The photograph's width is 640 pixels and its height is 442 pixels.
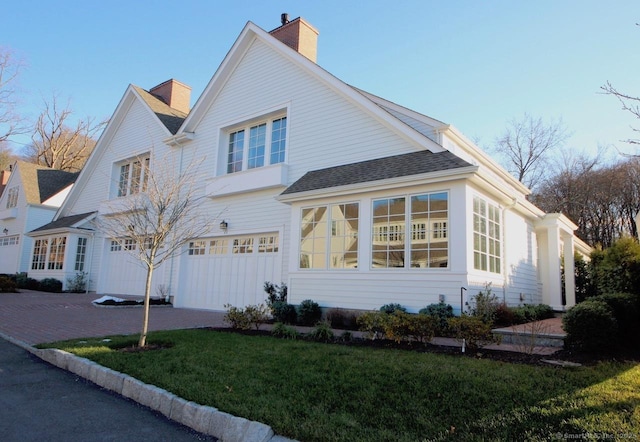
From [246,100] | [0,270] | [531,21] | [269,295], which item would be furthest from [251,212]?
[0,270]

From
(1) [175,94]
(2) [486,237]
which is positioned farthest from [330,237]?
(1) [175,94]

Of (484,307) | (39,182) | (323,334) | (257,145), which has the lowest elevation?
(323,334)

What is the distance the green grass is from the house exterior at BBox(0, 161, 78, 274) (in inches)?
965

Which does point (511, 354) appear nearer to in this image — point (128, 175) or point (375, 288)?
point (375, 288)

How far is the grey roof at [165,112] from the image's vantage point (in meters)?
18.0

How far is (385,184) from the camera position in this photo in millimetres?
9812

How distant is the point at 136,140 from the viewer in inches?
765

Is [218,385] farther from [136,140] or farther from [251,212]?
[136,140]

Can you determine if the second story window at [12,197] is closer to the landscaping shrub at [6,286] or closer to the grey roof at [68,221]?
the grey roof at [68,221]

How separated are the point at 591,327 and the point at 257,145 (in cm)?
1124

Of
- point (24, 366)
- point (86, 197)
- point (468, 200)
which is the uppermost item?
point (86, 197)

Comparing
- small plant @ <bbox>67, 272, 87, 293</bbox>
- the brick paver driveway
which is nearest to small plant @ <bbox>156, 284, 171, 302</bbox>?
the brick paver driveway

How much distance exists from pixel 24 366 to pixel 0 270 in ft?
90.3

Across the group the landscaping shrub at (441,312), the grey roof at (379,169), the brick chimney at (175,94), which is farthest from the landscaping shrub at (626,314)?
the brick chimney at (175,94)
